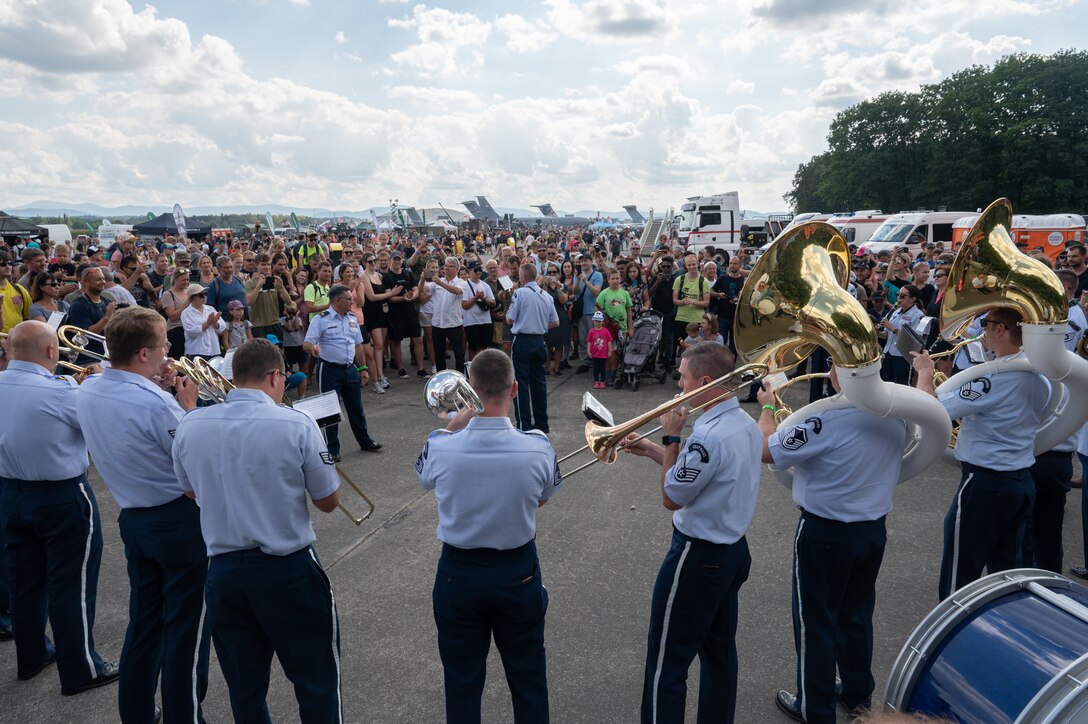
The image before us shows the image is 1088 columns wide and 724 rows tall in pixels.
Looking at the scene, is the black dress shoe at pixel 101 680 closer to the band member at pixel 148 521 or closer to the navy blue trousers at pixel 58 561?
the navy blue trousers at pixel 58 561

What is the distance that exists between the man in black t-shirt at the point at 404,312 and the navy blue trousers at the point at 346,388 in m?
3.29

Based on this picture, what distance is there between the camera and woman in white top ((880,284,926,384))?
7789 millimetres

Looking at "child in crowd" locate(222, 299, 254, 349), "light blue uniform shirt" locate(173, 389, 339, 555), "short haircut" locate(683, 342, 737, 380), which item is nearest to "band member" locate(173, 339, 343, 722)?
"light blue uniform shirt" locate(173, 389, 339, 555)


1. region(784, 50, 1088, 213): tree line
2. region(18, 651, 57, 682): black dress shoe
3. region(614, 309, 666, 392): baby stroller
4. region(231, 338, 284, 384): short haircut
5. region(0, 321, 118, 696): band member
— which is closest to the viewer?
region(231, 338, 284, 384): short haircut

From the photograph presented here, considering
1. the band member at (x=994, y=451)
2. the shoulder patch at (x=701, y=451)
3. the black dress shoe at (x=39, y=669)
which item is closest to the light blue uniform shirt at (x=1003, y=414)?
the band member at (x=994, y=451)

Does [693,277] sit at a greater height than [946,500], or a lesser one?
greater

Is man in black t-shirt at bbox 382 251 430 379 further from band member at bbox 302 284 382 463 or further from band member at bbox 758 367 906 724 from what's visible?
band member at bbox 758 367 906 724

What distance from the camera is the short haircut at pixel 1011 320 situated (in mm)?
3598

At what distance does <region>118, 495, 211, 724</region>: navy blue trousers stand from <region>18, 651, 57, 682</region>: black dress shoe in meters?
1.04

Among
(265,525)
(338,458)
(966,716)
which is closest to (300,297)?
(338,458)

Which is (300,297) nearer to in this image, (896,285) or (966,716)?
(896,285)

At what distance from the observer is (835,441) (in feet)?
10.2

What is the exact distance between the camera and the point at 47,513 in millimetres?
3514

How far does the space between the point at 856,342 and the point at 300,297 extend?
9.05 meters
